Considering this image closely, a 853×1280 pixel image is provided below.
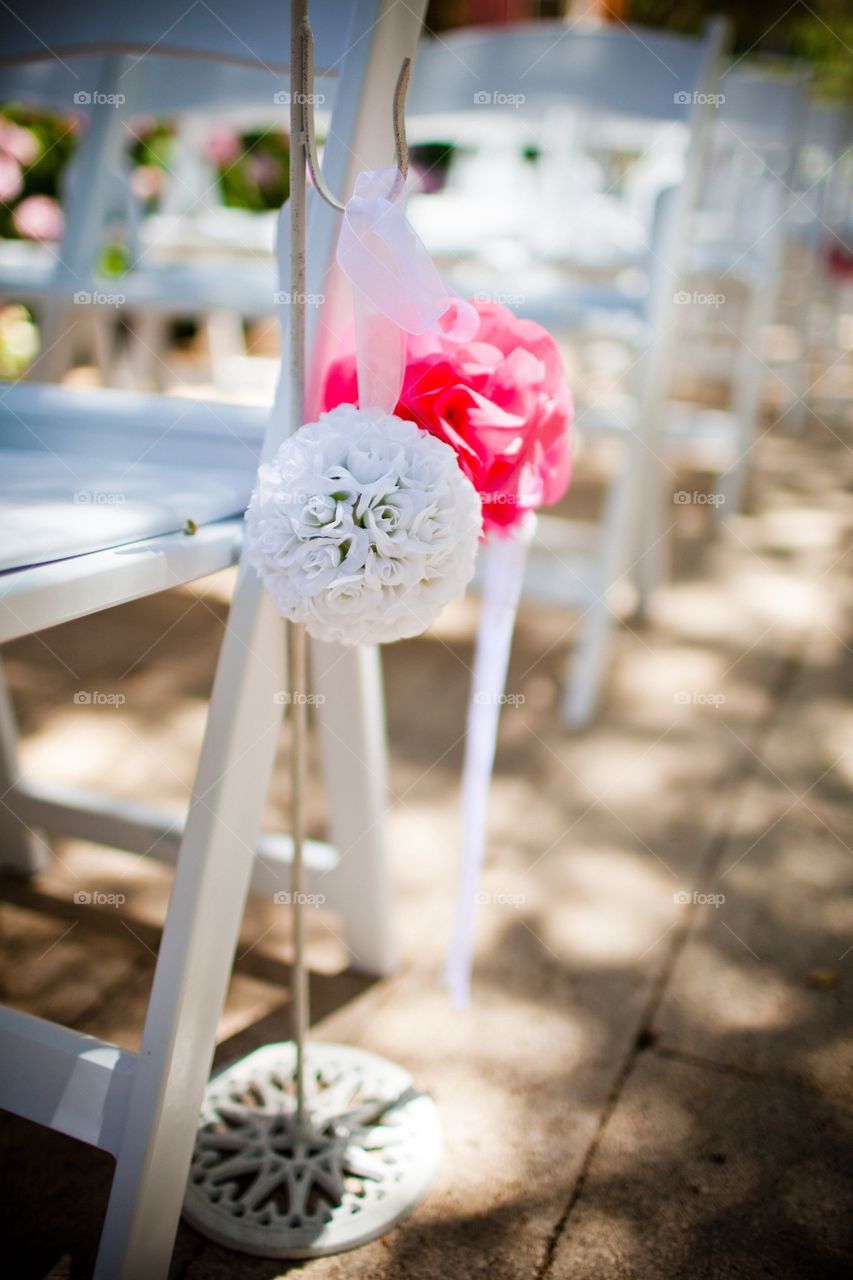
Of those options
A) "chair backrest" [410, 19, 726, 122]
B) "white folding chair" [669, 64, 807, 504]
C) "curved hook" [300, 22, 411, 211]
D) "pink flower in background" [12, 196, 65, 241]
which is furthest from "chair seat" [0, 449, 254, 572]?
"pink flower in background" [12, 196, 65, 241]

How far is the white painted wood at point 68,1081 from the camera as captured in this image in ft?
2.74

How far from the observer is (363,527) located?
693 millimetres

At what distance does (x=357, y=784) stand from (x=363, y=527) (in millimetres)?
600

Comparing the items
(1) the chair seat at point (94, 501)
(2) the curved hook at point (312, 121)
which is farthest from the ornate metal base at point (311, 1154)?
(2) the curved hook at point (312, 121)

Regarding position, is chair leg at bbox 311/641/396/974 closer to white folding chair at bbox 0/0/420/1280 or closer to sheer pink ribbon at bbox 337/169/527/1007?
white folding chair at bbox 0/0/420/1280

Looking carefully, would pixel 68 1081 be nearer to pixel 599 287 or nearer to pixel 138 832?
pixel 138 832

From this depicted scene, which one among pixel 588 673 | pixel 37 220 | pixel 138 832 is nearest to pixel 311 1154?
pixel 138 832

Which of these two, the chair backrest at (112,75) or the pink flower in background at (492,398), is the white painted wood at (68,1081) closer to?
the pink flower in background at (492,398)

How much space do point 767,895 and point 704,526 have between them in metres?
1.93

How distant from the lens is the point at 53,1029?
2.87 ft

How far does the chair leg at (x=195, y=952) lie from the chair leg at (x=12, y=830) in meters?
0.65

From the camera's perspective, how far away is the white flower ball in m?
0.68

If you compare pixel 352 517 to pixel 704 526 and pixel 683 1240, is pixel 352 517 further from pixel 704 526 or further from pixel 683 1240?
pixel 704 526

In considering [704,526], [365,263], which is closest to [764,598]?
[704,526]
